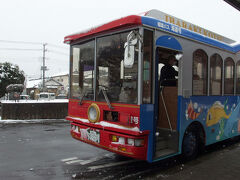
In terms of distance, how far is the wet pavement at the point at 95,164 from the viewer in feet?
14.8

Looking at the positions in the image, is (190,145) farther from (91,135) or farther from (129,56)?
(129,56)

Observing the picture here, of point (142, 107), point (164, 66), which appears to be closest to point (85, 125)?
point (142, 107)

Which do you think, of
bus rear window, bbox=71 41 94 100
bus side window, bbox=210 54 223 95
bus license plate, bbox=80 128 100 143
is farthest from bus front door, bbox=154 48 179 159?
bus rear window, bbox=71 41 94 100

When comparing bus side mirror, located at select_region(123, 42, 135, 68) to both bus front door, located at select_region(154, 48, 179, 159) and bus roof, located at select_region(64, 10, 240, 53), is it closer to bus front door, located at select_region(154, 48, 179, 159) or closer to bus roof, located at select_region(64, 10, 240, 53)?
bus roof, located at select_region(64, 10, 240, 53)

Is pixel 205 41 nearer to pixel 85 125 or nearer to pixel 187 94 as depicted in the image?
pixel 187 94

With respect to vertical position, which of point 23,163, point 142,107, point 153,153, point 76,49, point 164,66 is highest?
point 76,49

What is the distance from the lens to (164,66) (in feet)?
17.9

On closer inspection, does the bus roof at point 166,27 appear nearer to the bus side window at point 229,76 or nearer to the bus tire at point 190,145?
the bus side window at point 229,76

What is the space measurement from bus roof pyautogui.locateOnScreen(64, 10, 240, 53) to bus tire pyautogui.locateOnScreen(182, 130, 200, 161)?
2.22 meters

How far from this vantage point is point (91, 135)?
190 inches

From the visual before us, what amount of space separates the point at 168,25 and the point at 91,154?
3.74 metres

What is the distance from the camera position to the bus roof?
13.5ft

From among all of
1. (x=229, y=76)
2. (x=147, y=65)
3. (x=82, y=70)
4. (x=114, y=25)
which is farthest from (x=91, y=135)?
(x=229, y=76)

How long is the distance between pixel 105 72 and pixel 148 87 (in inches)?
39.6
